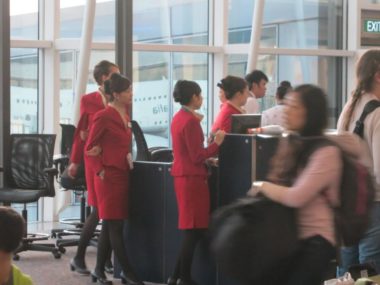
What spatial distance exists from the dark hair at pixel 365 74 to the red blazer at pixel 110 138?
1.97 m

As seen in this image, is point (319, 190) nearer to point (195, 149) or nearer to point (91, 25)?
point (195, 149)

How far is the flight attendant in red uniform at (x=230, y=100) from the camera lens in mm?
5707

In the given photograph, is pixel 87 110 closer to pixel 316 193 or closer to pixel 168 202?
pixel 168 202

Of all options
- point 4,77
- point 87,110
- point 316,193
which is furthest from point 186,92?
point 4,77

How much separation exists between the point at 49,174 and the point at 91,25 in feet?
7.72

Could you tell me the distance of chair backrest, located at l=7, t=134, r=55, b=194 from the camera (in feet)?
23.8

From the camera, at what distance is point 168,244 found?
5637 mm

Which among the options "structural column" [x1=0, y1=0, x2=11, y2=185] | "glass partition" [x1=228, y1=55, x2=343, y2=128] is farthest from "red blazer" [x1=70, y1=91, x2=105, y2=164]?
"glass partition" [x1=228, y1=55, x2=343, y2=128]

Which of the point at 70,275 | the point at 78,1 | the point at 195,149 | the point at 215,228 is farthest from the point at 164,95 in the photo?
the point at 215,228

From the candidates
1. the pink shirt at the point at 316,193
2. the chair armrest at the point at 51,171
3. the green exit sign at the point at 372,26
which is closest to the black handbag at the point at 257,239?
the pink shirt at the point at 316,193

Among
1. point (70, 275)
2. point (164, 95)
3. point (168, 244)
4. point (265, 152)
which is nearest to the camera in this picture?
point (265, 152)

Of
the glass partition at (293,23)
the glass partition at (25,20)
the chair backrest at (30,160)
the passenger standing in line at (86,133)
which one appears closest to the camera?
the passenger standing in line at (86,133)

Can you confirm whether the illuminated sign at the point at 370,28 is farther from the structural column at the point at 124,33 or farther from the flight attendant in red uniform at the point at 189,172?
the flight attendant in red uniform at the point at 189,172

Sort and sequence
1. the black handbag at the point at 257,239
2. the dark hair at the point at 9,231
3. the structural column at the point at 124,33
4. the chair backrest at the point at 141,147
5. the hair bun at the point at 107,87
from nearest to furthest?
the dark hair at the point at 9,231
the black handbag at the point at 257,239
the hair bun at the point at 107,87
the chair backrest at the point at 141,147
the structural column at the point at 124,33
